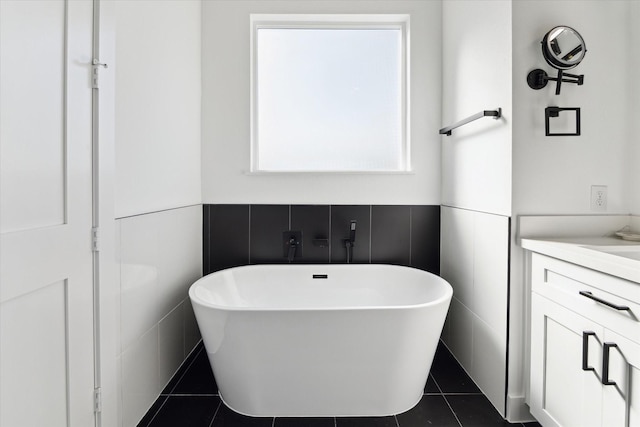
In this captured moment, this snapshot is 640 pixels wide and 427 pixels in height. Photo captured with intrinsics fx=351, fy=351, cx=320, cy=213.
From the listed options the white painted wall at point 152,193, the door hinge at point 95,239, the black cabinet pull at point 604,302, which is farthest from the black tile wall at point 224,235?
the black cabinet pull at point 604,302

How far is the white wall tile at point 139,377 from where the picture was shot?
1512 mm

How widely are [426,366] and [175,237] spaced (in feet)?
4.99

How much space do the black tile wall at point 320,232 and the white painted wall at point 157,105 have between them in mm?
334

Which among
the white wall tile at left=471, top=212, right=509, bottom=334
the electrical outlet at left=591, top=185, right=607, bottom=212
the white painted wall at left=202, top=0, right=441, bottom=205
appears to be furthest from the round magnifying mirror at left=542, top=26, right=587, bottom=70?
the white painted wall at left=202, top=0, right=441, bottom=205

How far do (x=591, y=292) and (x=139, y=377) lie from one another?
1.89 m

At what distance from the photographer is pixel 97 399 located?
1320 mm

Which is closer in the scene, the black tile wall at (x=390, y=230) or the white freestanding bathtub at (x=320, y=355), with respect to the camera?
the white freestanding bathtub at (x=320, y=355)

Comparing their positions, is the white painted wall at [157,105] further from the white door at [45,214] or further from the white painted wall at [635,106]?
the white painted wall at [635,106]

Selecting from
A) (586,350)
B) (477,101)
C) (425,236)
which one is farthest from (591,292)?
(425,236)

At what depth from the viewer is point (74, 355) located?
1199mm

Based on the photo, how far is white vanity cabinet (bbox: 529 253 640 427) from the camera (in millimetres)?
1089

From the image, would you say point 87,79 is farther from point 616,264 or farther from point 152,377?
point 616,264

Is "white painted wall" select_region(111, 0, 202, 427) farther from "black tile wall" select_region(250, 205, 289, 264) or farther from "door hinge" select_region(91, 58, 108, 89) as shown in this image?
"black tile wall" select_region(250, 205, 289, 264)

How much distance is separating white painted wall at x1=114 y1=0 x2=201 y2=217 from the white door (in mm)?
232
